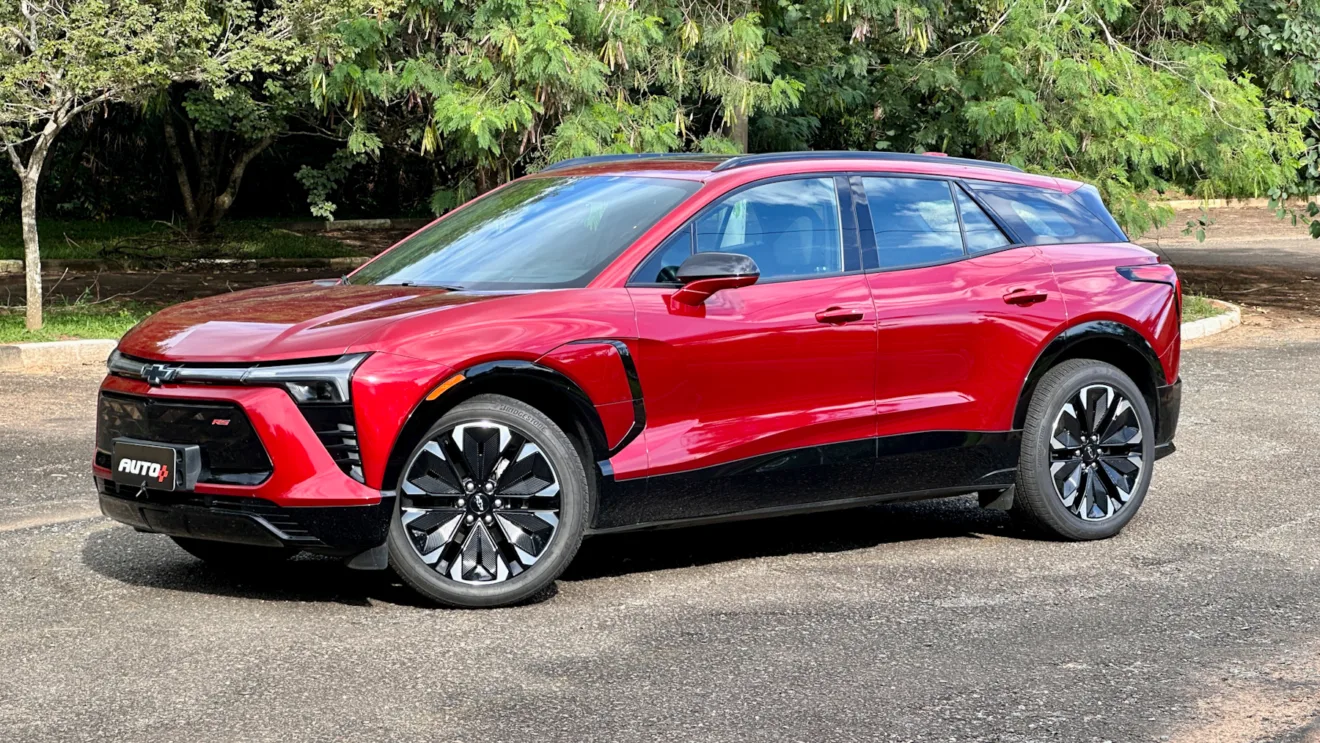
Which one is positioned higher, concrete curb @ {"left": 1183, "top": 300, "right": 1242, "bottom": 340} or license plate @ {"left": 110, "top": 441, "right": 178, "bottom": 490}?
license plate @ {"left": 110, "top": 441, "right": 178, "bottom": 490}

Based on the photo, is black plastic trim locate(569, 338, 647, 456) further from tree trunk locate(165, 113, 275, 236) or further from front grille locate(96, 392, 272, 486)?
tree trunk locate(165, 113, 275, 236)

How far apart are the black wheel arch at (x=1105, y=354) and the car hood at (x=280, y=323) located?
2544 mm

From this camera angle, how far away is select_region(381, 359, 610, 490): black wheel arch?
593cm

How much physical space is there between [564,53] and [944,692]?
11.3 meters

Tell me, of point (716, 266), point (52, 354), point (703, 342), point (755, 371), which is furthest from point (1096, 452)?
point (52, 354)

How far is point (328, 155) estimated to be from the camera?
34.0 meters

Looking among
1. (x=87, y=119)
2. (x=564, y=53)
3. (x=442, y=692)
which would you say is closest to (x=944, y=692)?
(x=442, y=692)

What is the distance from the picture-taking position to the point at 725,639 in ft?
19.3

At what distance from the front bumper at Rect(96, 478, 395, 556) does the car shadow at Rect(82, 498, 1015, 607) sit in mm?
504

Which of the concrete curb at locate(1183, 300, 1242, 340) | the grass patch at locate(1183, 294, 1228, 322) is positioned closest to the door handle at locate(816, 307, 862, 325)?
the concrete curb at locate(1183, 300, 1242, 340)

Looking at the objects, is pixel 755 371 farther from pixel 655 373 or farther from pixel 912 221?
pixel 912 221

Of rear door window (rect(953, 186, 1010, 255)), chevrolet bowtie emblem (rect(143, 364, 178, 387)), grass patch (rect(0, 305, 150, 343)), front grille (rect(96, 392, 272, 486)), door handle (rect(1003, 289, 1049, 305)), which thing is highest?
rear door window (rect(953, 186, 1010, 255))

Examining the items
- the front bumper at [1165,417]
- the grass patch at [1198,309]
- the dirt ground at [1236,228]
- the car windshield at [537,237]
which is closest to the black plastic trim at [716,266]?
the car windshield at [537,237]

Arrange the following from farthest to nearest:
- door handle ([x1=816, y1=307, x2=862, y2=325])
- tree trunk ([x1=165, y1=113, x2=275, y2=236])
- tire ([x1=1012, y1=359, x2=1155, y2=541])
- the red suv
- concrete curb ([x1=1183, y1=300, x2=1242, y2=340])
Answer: tree trunk ([x1=165, y1=113, x2=275, y2=236]), concrete curb ([x1=1183, y1=300, x2=1242, y2=340]), tire ([x1=1012, y1=359, x2=1155, y2=541]), door handle ([x1=816, y1=307, x2=862, y2=325]), the red suv
